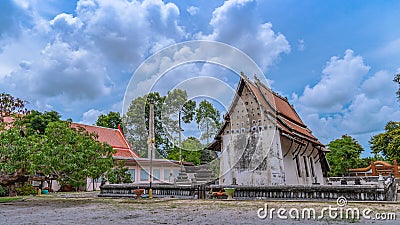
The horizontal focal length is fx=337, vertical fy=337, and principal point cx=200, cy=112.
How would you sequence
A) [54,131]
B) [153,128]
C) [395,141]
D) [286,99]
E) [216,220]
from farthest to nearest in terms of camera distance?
[286,99] → [395,141] → [54,131] → [153,128] → [216,220]

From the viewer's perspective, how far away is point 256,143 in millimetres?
19953

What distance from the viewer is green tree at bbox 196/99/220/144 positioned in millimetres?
12336

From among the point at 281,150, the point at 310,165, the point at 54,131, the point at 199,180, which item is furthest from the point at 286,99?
the point at 54,131

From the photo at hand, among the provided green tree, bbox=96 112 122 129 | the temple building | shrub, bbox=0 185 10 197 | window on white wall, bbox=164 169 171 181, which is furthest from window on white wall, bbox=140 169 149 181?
green tree, bbox=96 112 122 129

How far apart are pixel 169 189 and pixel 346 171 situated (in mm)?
25650

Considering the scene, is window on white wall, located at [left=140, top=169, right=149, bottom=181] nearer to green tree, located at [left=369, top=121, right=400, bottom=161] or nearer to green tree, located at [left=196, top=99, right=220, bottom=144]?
green tree, located at [left=196, top=99, right=220, bottom=144]

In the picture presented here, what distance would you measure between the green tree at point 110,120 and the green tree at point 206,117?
27347mm

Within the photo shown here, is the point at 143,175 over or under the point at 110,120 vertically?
under

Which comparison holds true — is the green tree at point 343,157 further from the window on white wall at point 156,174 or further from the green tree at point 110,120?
the green tree at point 110,120

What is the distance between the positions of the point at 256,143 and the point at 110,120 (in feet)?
80.0

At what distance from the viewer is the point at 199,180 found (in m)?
20.4

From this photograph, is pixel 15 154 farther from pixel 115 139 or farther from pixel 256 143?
pixel 115 139

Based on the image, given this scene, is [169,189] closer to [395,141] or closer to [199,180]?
[199,180]

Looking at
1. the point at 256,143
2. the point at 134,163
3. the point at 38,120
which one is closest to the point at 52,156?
the point at 256,143
